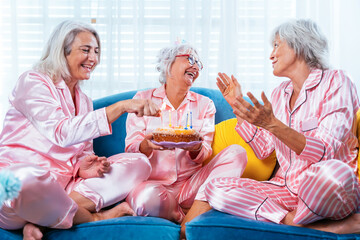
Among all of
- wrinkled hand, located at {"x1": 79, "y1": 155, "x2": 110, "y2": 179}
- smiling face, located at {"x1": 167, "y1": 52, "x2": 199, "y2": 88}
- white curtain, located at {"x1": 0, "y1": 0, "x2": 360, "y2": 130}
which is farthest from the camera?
white curtain, located at {"x1": 0, "y1": 0, "x2": 360, "y2": 130}

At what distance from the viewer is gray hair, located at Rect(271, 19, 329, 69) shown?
207 centimetres

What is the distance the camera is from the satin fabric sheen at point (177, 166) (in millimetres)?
2096

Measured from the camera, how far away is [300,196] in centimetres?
171

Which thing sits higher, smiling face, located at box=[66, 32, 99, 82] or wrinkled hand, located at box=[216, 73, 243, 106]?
smiling face, located at box=[66, 32, 99, 82]

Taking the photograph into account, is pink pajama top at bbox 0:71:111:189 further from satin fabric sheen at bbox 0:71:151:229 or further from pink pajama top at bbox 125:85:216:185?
pink pajama top at bbox 125:85:216:185

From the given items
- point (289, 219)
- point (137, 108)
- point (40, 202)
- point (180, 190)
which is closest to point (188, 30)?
point (180, 190)

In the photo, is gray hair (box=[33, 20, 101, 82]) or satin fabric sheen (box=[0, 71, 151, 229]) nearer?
satin fabric sheen (box=[0, 71, 151, 229])

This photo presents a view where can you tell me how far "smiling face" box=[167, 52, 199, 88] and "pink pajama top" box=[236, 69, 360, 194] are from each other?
1.75 ft

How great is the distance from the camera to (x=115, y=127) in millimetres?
2688

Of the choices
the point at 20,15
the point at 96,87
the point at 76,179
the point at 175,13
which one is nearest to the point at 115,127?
the point at 76,179

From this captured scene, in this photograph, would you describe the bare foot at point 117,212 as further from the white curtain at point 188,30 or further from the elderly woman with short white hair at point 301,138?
the white curtain at point 188,30

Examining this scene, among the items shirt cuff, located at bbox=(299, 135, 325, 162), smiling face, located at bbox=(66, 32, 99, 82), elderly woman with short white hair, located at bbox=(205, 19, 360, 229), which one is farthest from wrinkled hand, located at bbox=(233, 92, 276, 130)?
smiling face, located at bbox=(66, 32, 99, 82)

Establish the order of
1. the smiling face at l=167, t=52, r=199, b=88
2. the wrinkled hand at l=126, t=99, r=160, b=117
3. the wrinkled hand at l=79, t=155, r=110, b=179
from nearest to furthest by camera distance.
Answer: the wrinkled hand at l=126, t=99, r=160, b=117
the wrinkled hand at l=79, t=155, r=110, b=179
the smiling face at l=167, t=52, r=199, b=88

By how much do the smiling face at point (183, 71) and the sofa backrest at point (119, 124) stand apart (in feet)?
1.01
